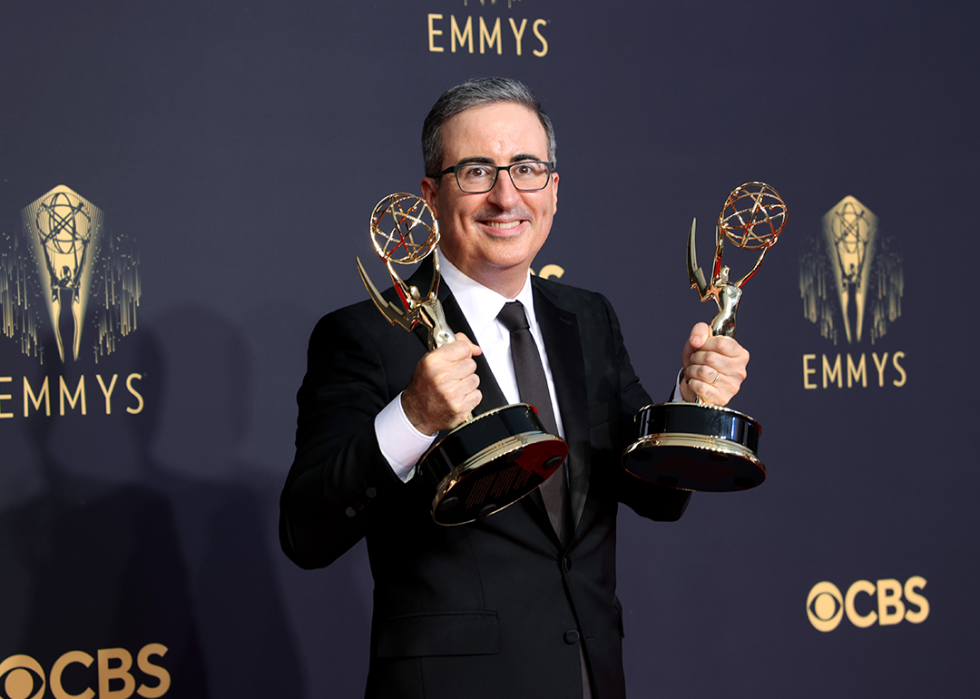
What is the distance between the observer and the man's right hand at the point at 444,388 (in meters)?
1.02

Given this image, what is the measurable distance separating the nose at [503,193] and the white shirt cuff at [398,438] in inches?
16.2

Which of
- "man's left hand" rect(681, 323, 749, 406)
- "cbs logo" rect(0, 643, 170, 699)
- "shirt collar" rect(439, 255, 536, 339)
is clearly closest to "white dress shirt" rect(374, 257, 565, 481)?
"shirt collar" rect(439, 255, 536, 339)

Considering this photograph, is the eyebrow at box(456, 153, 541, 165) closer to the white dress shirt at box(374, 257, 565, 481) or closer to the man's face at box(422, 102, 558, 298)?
the man's face at box(422, 102, 558, 298)

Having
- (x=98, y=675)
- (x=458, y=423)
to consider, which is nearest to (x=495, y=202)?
(x=458, y=423)

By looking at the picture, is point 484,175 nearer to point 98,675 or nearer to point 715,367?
point 715,367

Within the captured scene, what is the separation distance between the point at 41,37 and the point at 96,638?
1.55 metres

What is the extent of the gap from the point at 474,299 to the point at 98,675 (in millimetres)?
1535

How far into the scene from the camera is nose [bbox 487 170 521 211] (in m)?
1.34

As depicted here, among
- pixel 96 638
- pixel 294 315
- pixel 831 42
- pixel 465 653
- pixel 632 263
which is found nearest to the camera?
pixel 465 653

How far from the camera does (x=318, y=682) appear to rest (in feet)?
7.43

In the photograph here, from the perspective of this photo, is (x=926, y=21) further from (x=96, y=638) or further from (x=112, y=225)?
(x=96, y=638)

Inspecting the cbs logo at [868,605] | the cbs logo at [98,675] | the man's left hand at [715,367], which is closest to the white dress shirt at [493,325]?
the man's left hand at [715,367]

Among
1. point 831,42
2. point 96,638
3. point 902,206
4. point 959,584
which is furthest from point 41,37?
point 959,584

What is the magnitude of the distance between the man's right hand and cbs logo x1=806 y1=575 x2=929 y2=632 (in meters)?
2.05
